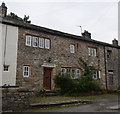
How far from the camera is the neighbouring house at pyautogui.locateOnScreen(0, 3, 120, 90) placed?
47.3 ft

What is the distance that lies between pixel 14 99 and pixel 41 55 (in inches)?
318

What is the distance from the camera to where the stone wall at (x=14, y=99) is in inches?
325

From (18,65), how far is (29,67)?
1.09 metres

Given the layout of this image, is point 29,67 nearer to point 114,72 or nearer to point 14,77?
point 14,77

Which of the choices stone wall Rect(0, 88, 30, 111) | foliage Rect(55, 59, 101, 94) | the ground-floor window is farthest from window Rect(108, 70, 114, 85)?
stone wall Rect(0, 88, 30, 111)

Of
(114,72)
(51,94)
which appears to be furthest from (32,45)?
(114,72)

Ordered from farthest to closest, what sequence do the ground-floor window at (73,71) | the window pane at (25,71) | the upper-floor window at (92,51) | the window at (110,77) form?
the window at (110,77)
the upper-floor window at (92,51)
the ground-floor window at (73,71)
the window pane at (25,71)

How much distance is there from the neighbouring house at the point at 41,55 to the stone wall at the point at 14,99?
17.9ft

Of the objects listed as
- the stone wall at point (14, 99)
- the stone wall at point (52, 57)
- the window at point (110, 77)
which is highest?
the stone wall at point (52, 57)

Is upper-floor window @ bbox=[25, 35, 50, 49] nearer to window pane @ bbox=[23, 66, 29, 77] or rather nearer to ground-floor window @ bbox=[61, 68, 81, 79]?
window pane @ bbox=[23, 66, 29, 77]

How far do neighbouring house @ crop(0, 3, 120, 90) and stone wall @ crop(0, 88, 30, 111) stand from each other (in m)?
5.45

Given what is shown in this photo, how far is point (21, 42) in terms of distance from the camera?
1516 cm

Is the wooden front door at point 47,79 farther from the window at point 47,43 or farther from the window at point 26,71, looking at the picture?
Result: the window at point 47,43

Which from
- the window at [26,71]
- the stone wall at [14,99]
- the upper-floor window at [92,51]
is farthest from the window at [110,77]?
the stone wall at [14,99]
